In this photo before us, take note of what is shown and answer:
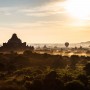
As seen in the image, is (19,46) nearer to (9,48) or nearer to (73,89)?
(9,48)

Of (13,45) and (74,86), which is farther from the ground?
(13,45)

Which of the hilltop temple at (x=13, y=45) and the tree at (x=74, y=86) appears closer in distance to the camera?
the tree at (x=74, y=86)

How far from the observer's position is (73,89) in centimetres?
5666

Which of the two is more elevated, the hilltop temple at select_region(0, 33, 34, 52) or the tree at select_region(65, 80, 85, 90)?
the hilltop temple at select_region(0, 33, 34, 52)

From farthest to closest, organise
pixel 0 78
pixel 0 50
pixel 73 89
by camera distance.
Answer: pixel 0 50 → pixel 0 78 → pixel 73 89

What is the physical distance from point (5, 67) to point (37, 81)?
125 ft

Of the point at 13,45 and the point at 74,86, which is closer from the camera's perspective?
the point at 74,86

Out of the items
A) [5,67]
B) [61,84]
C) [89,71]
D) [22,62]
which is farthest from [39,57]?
[61,84]

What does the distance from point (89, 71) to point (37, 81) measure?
78.3 feet

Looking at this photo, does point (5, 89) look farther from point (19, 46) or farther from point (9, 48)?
point (19, 46)

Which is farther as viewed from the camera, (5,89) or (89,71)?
(89,71)

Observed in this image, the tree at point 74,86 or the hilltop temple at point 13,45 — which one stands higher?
the hilltop temple at point 13,45

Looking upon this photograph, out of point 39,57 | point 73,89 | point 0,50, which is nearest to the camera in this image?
point 73,89

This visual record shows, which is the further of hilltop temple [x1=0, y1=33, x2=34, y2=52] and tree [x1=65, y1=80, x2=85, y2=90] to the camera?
hilltop temple [x1=0, y1=33, x2=34, y2=52]
